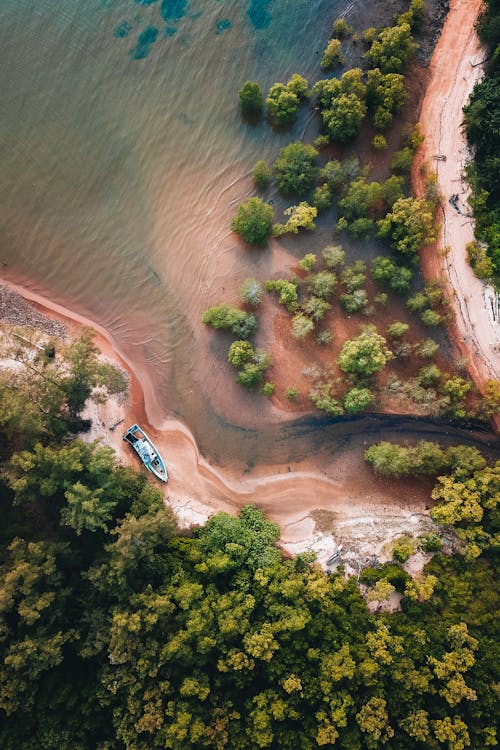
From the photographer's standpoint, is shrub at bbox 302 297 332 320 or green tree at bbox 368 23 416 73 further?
shrub at bbox 302 297 332 320

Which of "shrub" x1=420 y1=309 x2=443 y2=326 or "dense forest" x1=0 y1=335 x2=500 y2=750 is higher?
"shrub" x1=420 y1=309 x2=443 y2=326

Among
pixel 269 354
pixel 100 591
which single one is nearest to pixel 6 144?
pixel 269 354

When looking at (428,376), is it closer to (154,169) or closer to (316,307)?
(316,307)

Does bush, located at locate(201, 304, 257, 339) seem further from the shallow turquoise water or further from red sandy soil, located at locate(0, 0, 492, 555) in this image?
red sandy soil, located at locate(0, 0, 492, 555)

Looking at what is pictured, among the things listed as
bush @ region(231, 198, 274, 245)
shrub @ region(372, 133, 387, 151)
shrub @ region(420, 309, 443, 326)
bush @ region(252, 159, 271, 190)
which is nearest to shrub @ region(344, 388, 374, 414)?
shrub @ region(420, 309, 443, 326)

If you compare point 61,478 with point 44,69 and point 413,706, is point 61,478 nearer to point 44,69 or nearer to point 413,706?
point 413,706

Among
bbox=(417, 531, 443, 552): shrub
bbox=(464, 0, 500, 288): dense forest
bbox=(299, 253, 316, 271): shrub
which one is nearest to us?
bbox=(417, 531, 443, 552): shrub
